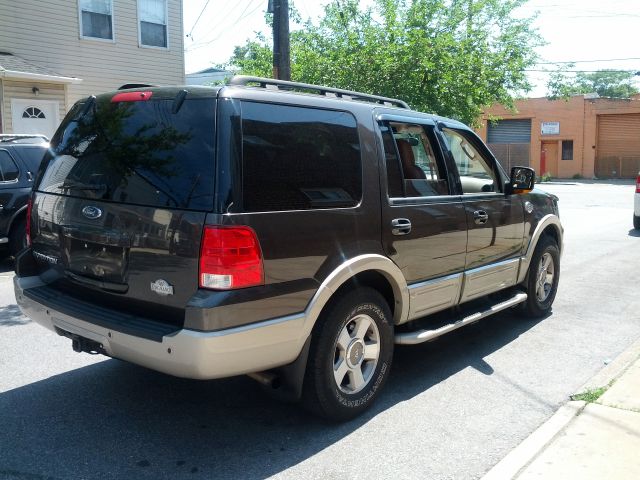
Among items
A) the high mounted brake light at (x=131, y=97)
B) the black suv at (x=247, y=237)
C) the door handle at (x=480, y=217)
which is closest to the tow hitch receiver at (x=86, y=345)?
the black suv at (x=247, y=237)

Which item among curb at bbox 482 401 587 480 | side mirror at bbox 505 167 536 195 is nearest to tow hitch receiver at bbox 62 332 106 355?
curb at bbox 482 401 587 480

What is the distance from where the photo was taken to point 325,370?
12.7 ft

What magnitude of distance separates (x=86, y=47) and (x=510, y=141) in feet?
A: 109

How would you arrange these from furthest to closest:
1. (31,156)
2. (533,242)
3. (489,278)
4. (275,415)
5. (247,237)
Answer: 1. (31,156)
2. (533,242)
3. (489,278)
4. (275,415)
5. (247,237)

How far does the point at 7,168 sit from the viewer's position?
910 centimetres

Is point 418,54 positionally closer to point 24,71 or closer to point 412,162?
point 24,71

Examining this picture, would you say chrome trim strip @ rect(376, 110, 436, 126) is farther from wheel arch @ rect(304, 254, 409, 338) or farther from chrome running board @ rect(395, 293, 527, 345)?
chrome running board @ rect(395, 293, 527, 345)

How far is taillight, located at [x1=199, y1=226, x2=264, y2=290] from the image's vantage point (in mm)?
3316

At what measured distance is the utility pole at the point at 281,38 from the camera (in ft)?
35.6

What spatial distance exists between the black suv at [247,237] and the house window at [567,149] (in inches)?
1593

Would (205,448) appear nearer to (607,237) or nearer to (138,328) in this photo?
(138,328)

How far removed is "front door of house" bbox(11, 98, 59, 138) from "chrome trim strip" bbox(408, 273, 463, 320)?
1366cm

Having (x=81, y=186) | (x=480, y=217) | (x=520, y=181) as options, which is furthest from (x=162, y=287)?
(x=520, y=181)

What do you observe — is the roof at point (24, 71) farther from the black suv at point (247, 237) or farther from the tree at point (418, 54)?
the black suv at point (247, 237)
